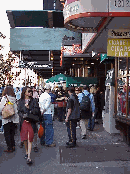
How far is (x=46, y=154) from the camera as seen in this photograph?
783 cm

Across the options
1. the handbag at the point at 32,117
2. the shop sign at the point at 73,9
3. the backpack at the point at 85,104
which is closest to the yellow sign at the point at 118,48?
the shop sign at the point at 73,9

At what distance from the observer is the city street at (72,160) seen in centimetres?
631

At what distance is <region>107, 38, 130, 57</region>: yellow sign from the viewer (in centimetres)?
792

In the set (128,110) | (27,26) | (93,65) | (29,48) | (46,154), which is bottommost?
(46,154)

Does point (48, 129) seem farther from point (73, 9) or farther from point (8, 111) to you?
point (73, 9)

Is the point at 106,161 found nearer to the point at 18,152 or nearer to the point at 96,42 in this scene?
the point at 18,152

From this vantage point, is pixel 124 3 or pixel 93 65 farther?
pixel 93 65

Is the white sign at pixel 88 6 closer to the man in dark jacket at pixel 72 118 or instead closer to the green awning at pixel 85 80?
the man in dark jacket at pixel 72 118

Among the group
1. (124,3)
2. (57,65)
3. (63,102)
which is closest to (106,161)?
(124,3)

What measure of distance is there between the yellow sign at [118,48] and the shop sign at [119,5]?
1.54 meters

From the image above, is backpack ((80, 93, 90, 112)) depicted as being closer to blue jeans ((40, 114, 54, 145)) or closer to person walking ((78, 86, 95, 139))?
person walking ((78, 86, 95, 139))

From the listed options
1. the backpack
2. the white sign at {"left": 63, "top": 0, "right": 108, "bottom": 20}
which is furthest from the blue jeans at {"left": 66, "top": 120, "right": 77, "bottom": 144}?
the white sign at {"left": 63, "top": 0, "right": 108, "bottom": 20}

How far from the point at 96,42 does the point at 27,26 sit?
58.1 feet

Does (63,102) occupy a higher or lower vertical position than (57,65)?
lower
